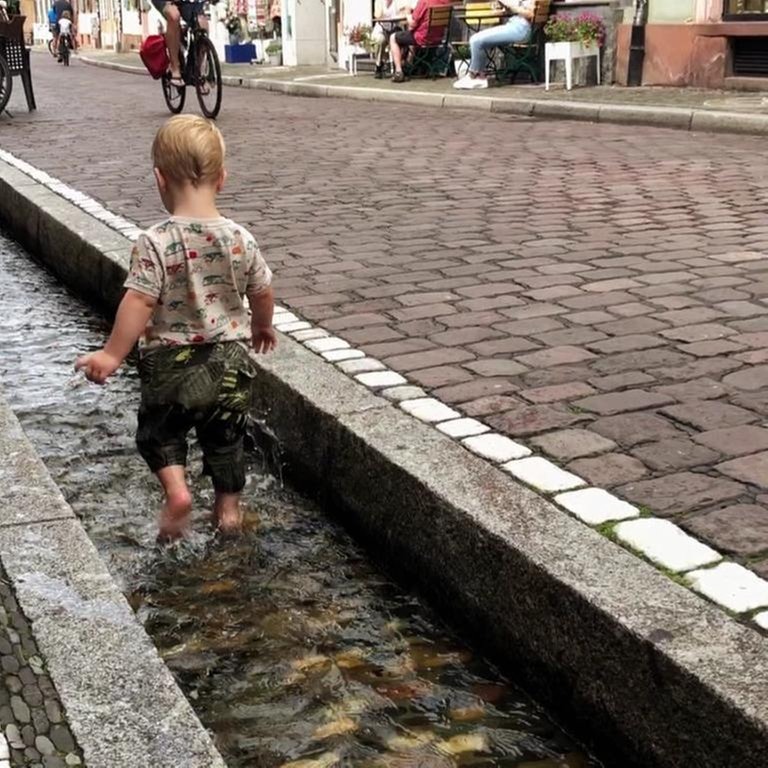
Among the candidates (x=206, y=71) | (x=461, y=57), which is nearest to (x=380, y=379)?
(x=206, y=71)

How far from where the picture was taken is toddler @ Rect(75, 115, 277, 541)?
3035 mm

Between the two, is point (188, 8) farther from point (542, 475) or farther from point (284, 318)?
point (542, 475)

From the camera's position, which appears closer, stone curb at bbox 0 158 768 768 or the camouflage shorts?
stone curb at bbox 0 158 768 768

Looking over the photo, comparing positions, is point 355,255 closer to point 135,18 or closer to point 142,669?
point 142,669

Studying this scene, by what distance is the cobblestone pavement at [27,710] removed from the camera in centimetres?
201

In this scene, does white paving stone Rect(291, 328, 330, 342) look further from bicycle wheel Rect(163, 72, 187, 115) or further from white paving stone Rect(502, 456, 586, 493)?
bicycle wheel Rect(163, 72, 187, 115)

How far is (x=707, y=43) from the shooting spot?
14336 millimetres

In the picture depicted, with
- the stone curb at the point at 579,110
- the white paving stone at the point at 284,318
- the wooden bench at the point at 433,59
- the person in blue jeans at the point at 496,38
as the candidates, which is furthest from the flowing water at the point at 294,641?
the wooden bench at the point at 433,59

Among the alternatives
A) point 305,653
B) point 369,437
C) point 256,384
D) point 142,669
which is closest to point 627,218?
point 256,384

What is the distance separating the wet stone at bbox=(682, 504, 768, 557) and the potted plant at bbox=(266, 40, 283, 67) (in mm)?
26495

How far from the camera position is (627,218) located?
265 inches

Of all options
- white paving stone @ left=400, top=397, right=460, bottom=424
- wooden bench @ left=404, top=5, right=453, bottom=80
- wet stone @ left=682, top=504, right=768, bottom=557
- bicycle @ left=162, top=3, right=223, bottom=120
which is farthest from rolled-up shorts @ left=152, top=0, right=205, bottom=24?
wet stone @ left=682, top=504, right=768, bottom=557

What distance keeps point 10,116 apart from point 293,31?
45.5 ft

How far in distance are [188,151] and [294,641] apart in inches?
46.7
